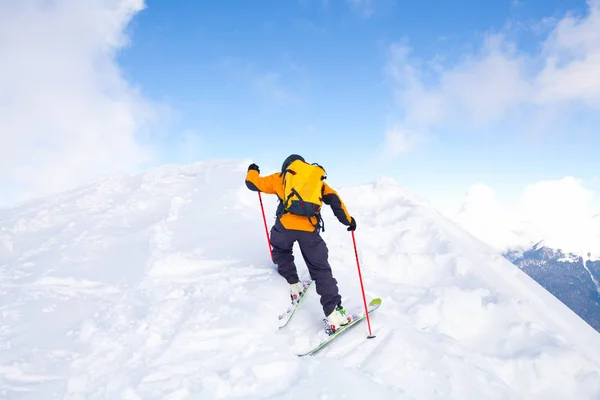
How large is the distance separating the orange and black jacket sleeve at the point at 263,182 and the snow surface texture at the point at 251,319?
1878 millimetres

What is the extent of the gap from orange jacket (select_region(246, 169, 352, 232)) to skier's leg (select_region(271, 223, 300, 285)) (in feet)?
0.53

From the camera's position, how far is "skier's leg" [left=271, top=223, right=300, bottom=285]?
6016 millimetres

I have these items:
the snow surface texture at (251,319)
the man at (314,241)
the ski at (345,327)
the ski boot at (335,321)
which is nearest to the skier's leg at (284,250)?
the man at (314,241)

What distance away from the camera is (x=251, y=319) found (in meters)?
5.87

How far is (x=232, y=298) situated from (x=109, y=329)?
208 centimetres

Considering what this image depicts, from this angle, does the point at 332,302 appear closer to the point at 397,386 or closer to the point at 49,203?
the point at 397,386

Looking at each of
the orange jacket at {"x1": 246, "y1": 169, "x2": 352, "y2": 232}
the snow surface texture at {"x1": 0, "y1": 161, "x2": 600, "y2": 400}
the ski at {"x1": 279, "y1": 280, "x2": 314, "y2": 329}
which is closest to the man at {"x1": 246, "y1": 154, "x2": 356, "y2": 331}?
the orange jacket at {"x1": 246, "y1": 169, "x2": 352, "y2": 232}

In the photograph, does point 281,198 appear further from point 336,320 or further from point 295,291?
point 336,320

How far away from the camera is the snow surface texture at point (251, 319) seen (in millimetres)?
4754

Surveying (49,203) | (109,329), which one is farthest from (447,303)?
(49,203)

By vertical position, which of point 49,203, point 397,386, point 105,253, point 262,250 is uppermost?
point 49,203

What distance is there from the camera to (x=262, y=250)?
336 inches

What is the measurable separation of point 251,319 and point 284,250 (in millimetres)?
1273

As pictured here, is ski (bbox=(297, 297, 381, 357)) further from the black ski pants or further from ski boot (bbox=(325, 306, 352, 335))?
the black ski pants
